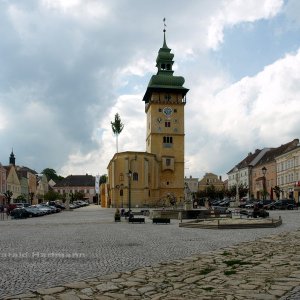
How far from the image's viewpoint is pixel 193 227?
2922 centimetres

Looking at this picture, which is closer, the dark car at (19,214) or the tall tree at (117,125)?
the dark car at (19,214)

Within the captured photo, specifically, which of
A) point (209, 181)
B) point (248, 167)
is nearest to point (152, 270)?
point (248, 167)

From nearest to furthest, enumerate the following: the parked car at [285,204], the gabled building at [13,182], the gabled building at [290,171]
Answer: the parked car at [285,204], the gabled building at [290,171], the gabled building at [13,182]

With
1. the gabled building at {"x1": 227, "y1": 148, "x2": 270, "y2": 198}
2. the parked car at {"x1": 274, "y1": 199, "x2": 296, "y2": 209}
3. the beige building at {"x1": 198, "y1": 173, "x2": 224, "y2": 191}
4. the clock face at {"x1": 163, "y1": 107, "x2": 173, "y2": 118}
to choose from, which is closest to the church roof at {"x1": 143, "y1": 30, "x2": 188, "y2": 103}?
the clock face at {"x1": 163, "y1": 107, "x2": 173, "y2": 118}

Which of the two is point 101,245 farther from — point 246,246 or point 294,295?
point 294,295

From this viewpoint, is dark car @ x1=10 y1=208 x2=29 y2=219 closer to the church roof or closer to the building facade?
the church roof

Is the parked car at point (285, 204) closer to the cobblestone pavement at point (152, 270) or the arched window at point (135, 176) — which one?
the arched window at point (135, 176)

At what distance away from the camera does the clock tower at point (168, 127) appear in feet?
333

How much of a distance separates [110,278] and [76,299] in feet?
7.08

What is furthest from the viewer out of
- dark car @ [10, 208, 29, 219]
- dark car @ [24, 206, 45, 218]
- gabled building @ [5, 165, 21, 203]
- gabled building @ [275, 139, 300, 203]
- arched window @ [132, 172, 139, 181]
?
gabled building @ [5, 165, 21, 203]

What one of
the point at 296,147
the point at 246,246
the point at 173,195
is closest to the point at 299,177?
the point at 296,147

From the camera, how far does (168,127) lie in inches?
4082

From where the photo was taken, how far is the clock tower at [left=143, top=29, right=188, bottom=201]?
10162 cm

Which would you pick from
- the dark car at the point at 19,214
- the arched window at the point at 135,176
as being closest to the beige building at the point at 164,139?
the arched window at the point at 135,176
